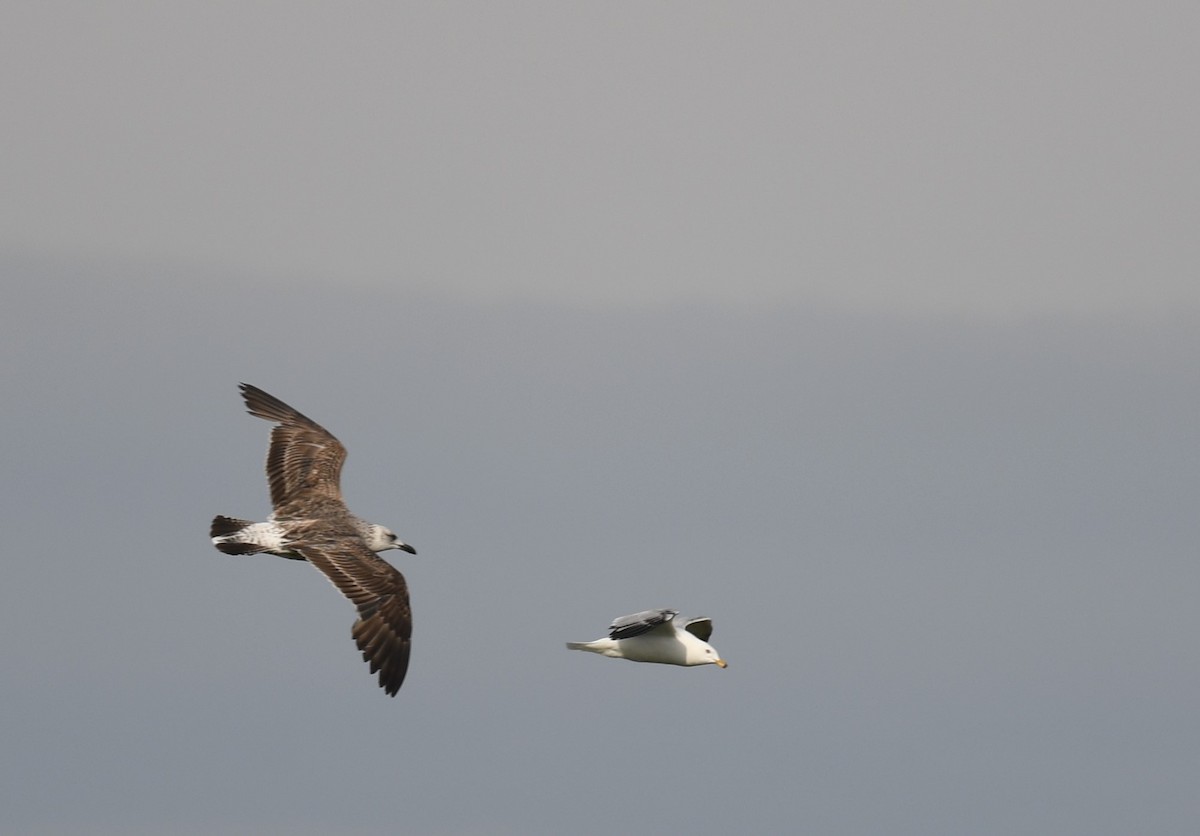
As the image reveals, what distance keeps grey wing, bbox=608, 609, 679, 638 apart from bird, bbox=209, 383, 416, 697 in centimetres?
363

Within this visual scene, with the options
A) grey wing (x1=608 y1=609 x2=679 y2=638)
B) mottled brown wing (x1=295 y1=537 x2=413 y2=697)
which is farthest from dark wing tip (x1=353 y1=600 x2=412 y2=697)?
grey wing (x1=608 y1=609 x2=679 y2=638)

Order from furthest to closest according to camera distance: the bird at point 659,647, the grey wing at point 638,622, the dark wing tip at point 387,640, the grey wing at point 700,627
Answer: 1. the grey wing at point 700,627
2. the bird at point 659,647
3. the grey wing at point 638,622
4. the dark wing tip at point 387,640

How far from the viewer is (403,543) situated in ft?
119

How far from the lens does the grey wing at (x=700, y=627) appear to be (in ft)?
120

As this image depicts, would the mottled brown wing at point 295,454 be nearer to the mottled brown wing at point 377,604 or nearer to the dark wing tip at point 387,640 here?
the mottled brown wing at point 377,604

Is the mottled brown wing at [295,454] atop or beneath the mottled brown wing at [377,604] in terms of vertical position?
atop

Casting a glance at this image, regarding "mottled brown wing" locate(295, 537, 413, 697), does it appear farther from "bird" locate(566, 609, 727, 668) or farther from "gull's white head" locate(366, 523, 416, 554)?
"bird" locate(566, 609, 727, 668)

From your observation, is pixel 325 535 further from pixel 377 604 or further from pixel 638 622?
pixel 638 622

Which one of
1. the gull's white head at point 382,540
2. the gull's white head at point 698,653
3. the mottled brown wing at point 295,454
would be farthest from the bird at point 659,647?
the mottled brown wing at point 295,454

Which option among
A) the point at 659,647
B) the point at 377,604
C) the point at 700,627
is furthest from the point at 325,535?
the point at 700,627

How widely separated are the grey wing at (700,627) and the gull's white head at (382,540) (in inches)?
215

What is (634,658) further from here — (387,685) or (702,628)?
(387,685)

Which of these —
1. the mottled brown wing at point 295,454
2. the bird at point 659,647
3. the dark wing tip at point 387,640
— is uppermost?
the mottled brown wing at point 295,454

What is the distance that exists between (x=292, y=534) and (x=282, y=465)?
13.7ft
